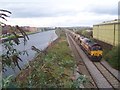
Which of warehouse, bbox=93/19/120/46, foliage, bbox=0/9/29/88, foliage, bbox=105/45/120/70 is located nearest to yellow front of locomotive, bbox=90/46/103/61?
foliage, bbox=105/45/120/70

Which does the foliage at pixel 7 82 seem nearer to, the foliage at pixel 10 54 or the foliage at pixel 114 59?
the foliage at pixel 10 54

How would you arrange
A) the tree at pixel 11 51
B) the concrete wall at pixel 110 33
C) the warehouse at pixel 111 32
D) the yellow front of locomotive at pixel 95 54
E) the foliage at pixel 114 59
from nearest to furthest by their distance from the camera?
the tree at pixel 11 51
the foliage at pixel 114 59
the yellow front of locomotive at pixel 95 54
the warehouse at pixel 111 32
the concrete wall at pixel 110 33

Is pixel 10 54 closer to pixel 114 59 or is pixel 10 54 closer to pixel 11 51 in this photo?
pixel 11 51

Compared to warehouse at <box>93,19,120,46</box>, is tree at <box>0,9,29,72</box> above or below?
above

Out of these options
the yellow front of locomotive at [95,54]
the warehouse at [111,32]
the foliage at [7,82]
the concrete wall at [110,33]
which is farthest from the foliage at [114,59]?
the foliage at [7,82]

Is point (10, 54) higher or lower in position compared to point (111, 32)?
higher

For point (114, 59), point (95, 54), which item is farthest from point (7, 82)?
point (95, 54)

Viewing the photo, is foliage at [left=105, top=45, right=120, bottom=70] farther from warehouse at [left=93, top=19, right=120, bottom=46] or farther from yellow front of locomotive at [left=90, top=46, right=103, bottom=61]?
warehouse at [left=93, top=19, right=120, bottom=46]

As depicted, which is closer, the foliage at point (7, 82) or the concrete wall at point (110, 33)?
the foliage at point (7, 82)

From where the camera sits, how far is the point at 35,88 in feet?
9.68

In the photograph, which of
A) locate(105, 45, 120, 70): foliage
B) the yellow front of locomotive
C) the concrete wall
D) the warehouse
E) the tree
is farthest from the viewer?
the concrete wall

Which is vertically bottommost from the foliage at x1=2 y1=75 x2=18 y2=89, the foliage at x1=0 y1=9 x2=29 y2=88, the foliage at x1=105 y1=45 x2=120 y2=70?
the foliage at x1=105 y1=45 x2=120 y2=70

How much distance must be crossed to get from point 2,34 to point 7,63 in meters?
0.33

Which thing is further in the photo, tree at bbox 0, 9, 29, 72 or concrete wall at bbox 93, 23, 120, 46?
concrete wall at bbox 93, 23, 120, 46
